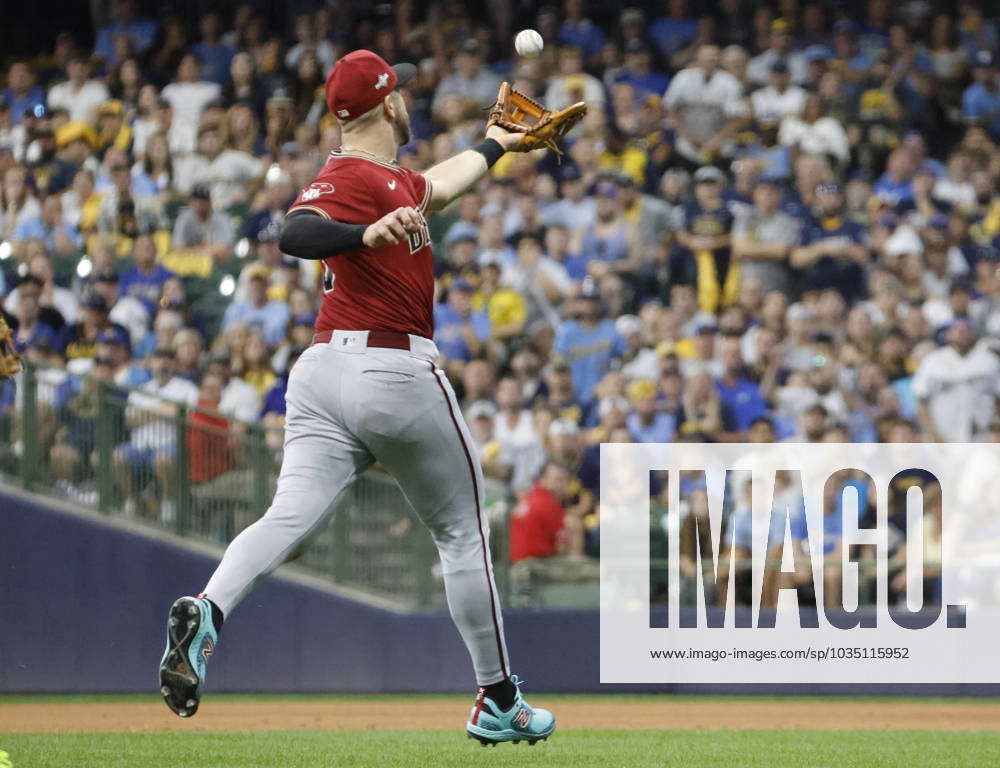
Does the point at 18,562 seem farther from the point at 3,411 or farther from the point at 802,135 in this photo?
the point at 802,135

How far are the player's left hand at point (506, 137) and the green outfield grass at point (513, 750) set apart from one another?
6.86 feet

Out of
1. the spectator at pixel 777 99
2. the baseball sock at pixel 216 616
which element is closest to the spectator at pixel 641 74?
the spectator at pixel 777 99

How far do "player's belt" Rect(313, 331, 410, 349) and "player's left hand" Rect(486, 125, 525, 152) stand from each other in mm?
916

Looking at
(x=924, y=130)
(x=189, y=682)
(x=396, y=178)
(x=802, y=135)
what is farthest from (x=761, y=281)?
(x=189, y=682)

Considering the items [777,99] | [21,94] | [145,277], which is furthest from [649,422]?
[21,94]

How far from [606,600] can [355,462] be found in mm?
5167

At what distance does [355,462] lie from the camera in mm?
5262

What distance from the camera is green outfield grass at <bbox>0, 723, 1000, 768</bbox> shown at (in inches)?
227

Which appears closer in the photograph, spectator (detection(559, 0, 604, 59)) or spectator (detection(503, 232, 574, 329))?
spectator (detection(503, 232, 574, 329))

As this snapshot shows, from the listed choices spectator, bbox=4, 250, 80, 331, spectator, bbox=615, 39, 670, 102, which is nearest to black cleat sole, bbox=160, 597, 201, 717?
spectator, bbox=4, 250, 80, 331

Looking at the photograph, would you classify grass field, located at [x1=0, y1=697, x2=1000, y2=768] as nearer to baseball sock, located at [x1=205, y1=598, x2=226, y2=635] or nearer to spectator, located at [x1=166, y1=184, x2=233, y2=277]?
baseball sock, located at [x1=205, y1=598, x2=226, y2=635]

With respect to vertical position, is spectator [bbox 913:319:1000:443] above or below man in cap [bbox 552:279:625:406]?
below

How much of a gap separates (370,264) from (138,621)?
6.31 metres

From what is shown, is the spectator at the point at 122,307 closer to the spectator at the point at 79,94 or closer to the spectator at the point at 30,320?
the spectator at the point at 30,320
